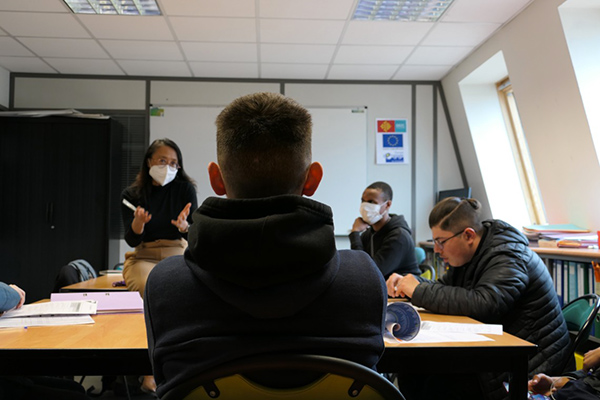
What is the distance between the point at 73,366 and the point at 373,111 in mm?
4886

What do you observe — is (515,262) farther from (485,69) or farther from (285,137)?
(485,69)

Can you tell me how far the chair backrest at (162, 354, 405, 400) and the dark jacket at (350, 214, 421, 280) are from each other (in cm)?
230

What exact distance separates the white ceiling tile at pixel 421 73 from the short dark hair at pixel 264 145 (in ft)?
15.2

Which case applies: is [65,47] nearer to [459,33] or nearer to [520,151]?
[459,33]

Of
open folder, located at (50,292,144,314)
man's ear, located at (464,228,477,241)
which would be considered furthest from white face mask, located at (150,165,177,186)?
man's ear, located at (464,228,477,241)

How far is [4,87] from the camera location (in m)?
5.45

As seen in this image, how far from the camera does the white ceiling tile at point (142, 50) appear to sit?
460 cm

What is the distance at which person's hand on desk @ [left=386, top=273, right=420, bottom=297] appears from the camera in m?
1.93

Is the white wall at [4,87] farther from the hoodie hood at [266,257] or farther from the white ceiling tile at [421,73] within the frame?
the hoodie hood at [266,257]

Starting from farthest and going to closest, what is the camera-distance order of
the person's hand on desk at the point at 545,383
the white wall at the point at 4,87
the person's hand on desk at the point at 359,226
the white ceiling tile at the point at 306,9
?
the white wall at the point at 4,87
the person's hand on desk at the point at 359,226
the white ceiling tile at the point at 306,9
the person's hand on desk at the point at 545,383

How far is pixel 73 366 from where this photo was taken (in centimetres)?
128

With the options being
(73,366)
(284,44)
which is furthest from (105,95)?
(73,366)

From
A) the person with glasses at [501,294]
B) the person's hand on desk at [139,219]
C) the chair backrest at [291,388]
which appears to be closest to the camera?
the chair backrest at [291,388]

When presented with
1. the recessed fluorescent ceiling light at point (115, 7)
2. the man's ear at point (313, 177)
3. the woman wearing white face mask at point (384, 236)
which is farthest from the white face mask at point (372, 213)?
the man's ear at point (313, 177)
